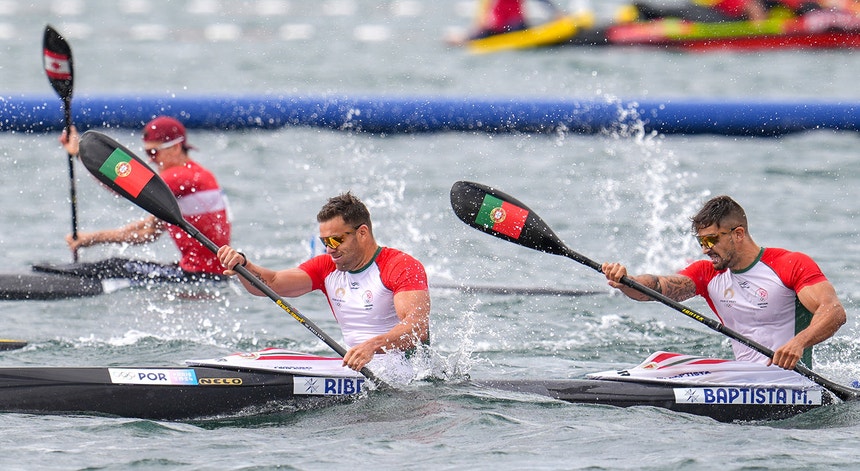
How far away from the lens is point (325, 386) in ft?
21.7

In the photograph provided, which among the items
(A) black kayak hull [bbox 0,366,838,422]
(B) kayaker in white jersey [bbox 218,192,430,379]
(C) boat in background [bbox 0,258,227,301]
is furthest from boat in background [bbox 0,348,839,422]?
(C) boat in background [bbox 0,258,227,301]

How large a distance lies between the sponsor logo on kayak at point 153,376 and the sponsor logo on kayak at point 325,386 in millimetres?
496

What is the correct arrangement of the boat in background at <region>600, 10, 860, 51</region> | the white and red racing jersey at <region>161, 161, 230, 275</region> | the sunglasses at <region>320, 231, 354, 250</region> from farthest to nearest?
the boat in background at <region>600, 10, 860, 51</region>, the white and red racing jersey at <region>161, 161, 230, 275</region>, the sunglasses at <region>320, 231, 354, 250</region>

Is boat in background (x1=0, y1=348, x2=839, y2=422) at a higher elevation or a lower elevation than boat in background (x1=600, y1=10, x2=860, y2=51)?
lower

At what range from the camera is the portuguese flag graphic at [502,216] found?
7055mm

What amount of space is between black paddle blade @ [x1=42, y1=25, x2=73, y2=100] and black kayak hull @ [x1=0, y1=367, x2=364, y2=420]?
3.54m

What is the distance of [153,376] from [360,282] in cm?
109

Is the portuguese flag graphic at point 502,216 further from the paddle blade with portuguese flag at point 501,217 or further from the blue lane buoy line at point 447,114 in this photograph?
the blue lane buoy line at point 447,114

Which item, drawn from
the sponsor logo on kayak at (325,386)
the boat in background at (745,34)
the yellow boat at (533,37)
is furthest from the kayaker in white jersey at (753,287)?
the boat in background at (745,34)

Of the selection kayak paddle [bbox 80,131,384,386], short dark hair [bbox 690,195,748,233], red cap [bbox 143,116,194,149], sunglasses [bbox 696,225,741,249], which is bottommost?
sunglasses [bbox 696,225,741,249]

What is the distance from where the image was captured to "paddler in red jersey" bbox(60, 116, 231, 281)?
8.95m

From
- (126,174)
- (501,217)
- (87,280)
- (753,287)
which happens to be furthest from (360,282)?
(87,280)

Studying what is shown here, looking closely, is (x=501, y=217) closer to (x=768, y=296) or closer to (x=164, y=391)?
(x=768, y=296)

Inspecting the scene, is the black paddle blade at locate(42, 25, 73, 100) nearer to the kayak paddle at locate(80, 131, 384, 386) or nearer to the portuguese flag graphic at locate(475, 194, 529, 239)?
the kayak paddle at locate(80, 131, 384, 386)
